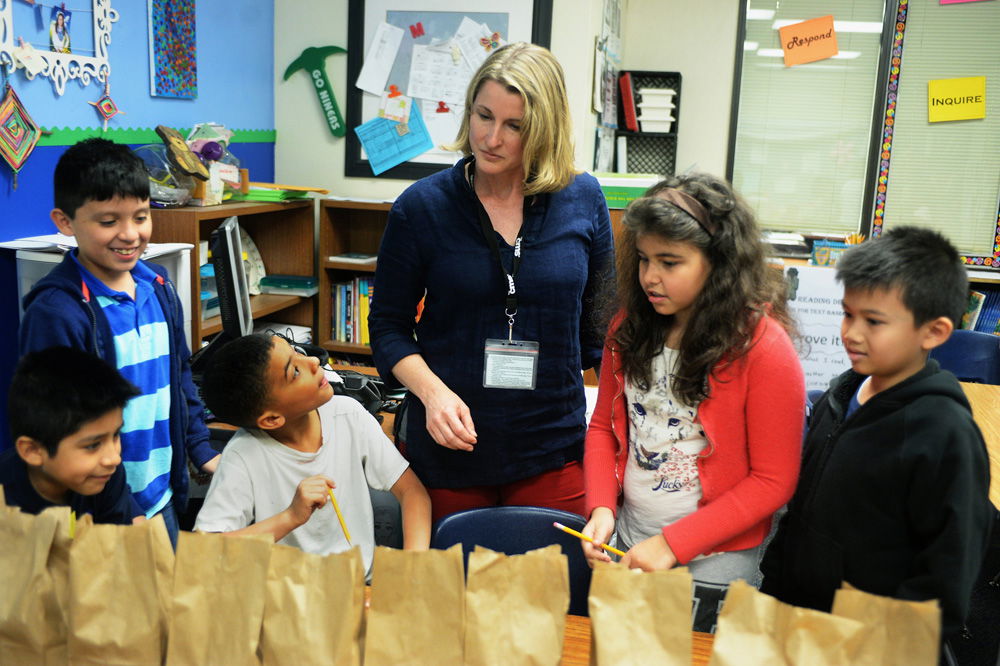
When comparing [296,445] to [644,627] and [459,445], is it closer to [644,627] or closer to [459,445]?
[459,445]

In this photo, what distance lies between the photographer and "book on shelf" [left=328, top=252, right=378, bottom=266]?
11.5 feet

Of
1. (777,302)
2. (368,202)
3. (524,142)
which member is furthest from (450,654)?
(368,202)

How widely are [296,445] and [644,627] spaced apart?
0.97 metres

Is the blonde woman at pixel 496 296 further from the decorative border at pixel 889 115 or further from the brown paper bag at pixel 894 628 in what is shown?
the decorative border at pixel 889 115

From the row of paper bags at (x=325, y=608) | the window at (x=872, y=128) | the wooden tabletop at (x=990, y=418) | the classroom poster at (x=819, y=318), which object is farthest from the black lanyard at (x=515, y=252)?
the window at (x=872, y=128)

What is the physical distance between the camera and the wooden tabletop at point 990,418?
82.4 inches

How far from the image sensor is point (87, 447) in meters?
1.22

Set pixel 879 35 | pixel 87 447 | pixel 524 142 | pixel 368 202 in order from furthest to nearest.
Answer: pixel 879 35, pixel 368 202, pixel 524 142, pixel 87 447

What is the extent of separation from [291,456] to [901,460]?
3.42ft

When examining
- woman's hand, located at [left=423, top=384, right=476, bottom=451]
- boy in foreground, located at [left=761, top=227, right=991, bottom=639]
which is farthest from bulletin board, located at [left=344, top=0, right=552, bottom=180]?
boy in foreground, located at [left=761, top=227, right=991, bottom=639]

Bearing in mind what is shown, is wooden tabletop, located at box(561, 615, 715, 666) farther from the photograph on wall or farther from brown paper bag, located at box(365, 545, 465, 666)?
the photograph on wall

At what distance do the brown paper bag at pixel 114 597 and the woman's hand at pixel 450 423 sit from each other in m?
0.67

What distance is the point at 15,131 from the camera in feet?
7.41

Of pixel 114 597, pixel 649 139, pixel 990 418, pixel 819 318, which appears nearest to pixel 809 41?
Result: pixel 649 139
